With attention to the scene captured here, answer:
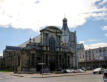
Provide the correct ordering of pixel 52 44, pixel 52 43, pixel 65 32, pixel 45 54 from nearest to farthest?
pixel 45 54, pixel 52 44, pixel 52 43, pixel 65 32

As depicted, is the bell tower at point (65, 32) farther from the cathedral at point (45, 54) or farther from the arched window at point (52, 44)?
the arched window at point (52, 44)

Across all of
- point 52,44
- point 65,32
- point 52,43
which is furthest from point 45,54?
point 65,32

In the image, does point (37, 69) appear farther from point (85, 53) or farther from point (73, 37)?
point (85, 53)

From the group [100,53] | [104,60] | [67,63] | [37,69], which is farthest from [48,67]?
[100,53]

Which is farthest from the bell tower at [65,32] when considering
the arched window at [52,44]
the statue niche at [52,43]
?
the arched window at [52,44]

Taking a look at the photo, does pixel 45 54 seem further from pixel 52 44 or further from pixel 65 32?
pixel 65 32

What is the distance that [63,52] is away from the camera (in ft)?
275

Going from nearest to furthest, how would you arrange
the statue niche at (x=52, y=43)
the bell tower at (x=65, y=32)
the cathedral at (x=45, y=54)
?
the cathedral at (x=45, y=54) → the statue niche at (x=52, y=43) → the bell tower at (x=65, y=32)

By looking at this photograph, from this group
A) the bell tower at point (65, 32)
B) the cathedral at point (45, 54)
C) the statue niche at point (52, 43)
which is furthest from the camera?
the bell tower at point (65, 32)

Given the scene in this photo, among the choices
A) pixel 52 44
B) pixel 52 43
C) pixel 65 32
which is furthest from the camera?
pixel 65 32

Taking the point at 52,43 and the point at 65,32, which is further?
the point at 65,32

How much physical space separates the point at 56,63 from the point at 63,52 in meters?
6.91

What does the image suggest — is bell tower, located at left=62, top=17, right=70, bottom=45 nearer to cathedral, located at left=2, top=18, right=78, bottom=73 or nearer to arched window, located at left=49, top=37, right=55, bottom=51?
cathedral, located at left=2, top=18, right=78, bottom=73

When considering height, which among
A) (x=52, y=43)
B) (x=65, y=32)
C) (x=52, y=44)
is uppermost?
(x=65, y=32)
